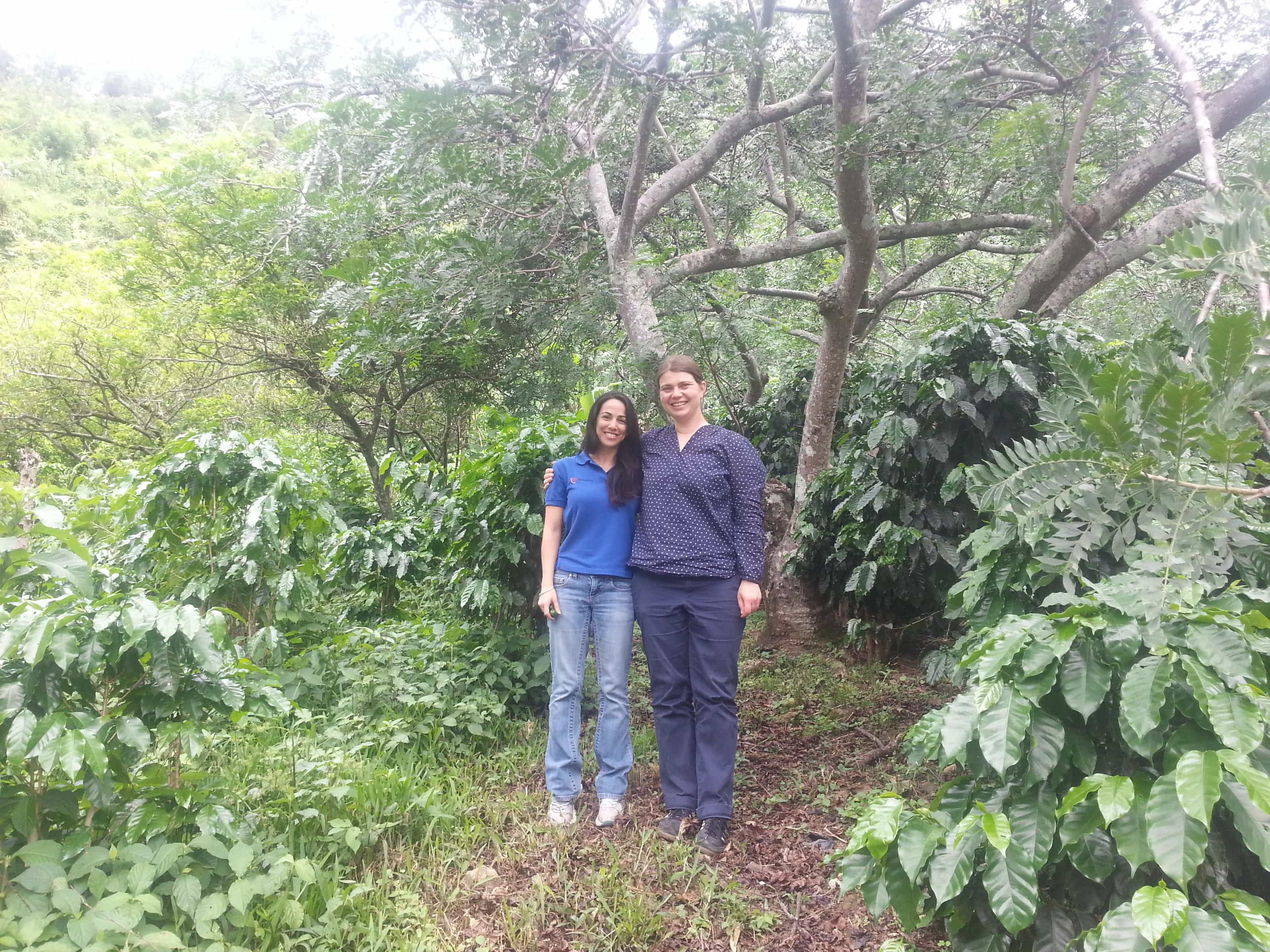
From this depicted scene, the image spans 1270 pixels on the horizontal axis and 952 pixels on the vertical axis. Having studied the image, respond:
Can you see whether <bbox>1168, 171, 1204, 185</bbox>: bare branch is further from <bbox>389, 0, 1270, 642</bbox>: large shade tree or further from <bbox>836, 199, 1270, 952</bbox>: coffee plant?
<bbox>836, 199, 1270, 952</bbox>: coffee plant

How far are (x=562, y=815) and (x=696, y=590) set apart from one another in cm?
99

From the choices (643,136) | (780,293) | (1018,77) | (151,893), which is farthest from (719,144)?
(151,893)

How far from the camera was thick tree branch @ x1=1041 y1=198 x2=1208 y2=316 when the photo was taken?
158 inches

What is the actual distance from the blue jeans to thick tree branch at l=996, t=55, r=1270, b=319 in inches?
122

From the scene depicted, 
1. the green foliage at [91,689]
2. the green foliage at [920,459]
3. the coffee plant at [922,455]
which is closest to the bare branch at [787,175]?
the green foliage at [920,459]

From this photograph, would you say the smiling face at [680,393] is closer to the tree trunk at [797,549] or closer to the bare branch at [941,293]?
the tree trunk at [797,549]

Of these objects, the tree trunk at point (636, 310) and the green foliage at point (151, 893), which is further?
the tree trunk at point (636, 310)

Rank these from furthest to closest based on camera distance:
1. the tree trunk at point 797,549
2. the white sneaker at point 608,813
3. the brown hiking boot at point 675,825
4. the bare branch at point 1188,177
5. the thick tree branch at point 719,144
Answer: the tree trunk at point 797,549 < the bare branch at point 1188,177 < the thick tree branch at point 719,144 < the white sneaker at point 608,813 < the brown hiking boot at point 675,825

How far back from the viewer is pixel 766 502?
5.36 m

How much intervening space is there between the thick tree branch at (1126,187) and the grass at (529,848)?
288 cm

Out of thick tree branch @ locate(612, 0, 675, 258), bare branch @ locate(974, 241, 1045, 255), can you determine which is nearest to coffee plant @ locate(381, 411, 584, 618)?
thick tree branch @ locate(612, 0, 675, 258)

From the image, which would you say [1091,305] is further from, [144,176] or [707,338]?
[144,176]

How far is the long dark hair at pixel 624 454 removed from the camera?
280 cm

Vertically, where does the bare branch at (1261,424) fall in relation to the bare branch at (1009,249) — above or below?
below
